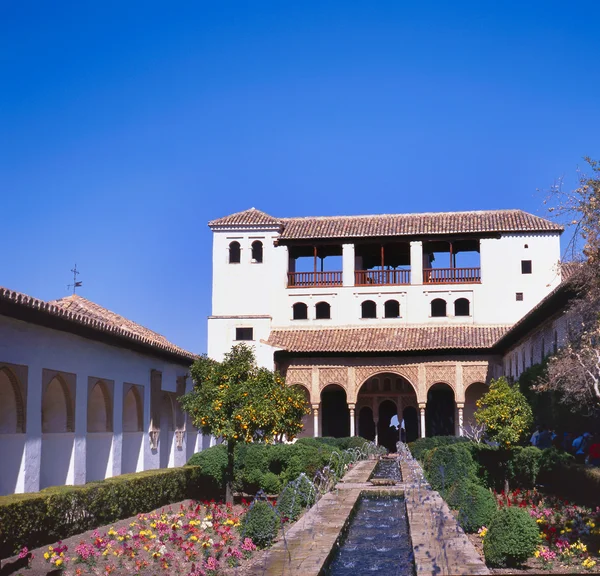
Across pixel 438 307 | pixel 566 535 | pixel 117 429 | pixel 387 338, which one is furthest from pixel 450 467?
pixel 438 307

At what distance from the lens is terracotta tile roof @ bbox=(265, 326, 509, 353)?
37125mm

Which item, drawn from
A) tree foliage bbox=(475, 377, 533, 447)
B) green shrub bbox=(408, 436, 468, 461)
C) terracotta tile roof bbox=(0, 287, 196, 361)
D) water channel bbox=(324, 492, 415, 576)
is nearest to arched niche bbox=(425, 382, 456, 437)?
green shrub bbox=(408, 436, 468, 461)

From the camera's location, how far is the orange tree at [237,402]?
17250mm

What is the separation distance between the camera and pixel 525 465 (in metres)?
19.3

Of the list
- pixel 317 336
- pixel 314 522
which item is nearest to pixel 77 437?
pixel 314 522

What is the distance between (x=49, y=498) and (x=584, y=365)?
8.96m

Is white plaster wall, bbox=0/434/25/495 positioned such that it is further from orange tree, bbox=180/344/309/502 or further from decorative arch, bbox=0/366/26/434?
orange tree, bbox=180/344/309/502

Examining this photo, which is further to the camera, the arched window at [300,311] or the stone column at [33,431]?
the arched window at [300,311]

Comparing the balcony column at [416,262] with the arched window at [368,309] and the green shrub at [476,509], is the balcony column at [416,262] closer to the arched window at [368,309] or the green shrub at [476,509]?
the arched window at [368,309]

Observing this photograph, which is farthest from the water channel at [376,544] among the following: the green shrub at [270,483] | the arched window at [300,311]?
the arched window at [300,311]

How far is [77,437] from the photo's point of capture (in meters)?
17.5

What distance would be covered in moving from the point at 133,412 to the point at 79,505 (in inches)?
333

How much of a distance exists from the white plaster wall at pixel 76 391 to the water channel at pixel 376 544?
571 centimetres

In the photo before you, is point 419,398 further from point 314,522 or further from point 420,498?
point 314,522
